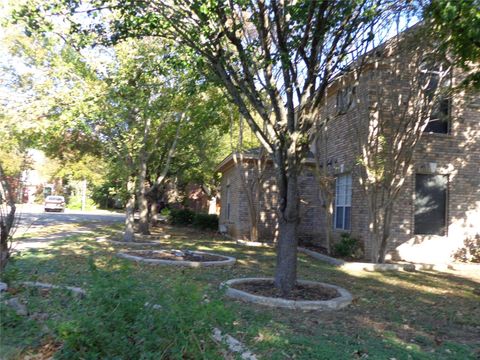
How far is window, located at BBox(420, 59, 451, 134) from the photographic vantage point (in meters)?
11.8

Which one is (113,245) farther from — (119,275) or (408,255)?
(119,275)

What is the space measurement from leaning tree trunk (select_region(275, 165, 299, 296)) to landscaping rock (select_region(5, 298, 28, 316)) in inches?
171

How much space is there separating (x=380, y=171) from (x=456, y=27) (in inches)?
224

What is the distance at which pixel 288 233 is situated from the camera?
8203 mm

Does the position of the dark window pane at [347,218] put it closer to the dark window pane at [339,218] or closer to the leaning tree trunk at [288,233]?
the dark window pane at [339,218]

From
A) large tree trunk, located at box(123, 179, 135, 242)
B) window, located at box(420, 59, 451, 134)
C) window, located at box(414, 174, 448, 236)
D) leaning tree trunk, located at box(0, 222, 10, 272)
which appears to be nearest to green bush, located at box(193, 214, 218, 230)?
large tree trunk, located at box(123, 179, 135, 242)

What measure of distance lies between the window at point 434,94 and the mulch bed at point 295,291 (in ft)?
19.8

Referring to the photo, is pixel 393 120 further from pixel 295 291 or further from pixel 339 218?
pixel 295 291

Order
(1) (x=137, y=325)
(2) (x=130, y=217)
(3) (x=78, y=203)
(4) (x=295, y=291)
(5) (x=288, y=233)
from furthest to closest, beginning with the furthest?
(3) (x=78, y=203)
(2) (x=130, y=217)
(5) (x=288, y=233)
(4) (x=295, y=291)
(1) (x=137, y=325)

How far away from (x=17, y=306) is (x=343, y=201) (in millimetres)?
12019

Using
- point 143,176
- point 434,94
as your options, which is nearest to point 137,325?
point 434,94

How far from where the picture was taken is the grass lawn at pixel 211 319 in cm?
355

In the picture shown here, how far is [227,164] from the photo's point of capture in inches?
861

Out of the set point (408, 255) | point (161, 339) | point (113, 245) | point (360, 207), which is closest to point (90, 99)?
point (113, 245)
